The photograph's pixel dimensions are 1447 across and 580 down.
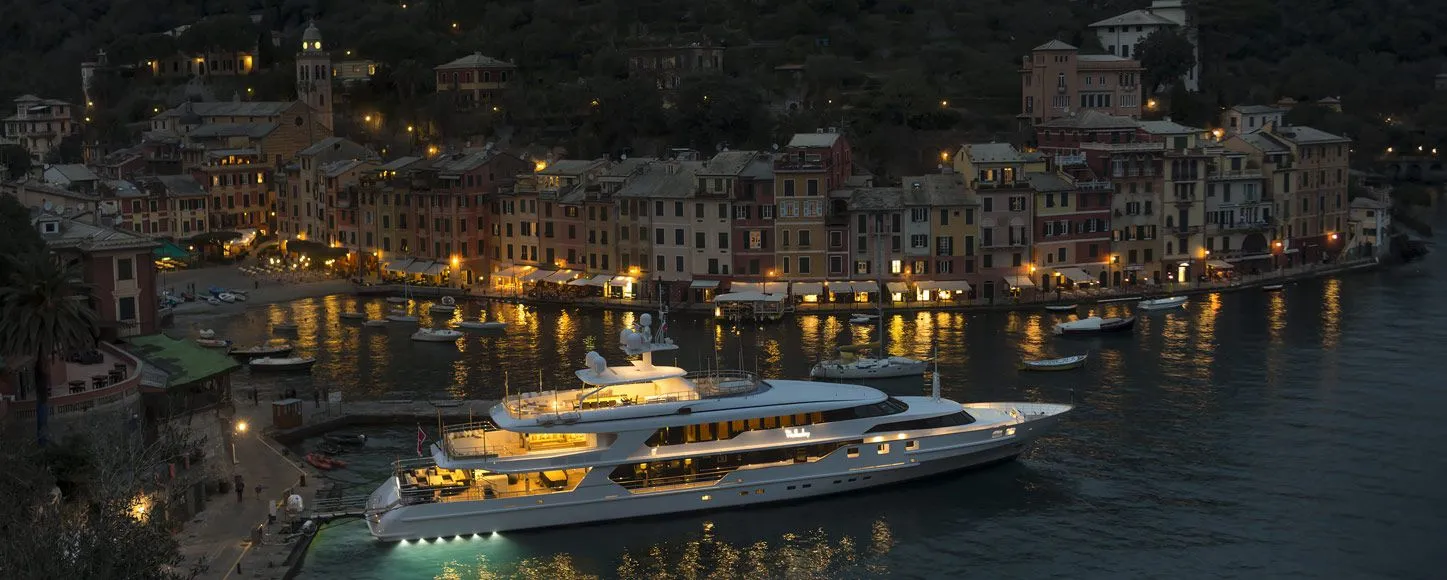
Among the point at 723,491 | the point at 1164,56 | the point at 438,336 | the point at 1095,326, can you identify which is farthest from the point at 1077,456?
the point at 1164,56

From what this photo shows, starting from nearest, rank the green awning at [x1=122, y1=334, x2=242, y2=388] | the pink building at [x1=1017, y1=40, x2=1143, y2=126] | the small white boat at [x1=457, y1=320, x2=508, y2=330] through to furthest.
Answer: the green awning at [x1=122, y1=334, x2=242, y2=388]
the small white boat at [x1=457, y1=320, x2=508, y2=330]
the pink building at [x1=1017, y1=40, x2=1143, y2=126]

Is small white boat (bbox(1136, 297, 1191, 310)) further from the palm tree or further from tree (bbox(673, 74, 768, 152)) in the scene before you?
the palm tree

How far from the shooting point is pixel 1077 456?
45.9 m

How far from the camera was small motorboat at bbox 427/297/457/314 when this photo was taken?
72875mm

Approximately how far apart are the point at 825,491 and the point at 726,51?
215 ft

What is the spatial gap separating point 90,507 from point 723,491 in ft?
47.7

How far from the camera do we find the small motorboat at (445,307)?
72.9 metres

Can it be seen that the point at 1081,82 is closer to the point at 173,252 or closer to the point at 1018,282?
the point at 1018,282

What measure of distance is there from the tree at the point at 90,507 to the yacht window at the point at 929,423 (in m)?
16.6

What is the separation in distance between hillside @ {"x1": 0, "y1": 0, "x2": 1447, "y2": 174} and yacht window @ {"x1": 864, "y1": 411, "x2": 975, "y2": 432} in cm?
4591

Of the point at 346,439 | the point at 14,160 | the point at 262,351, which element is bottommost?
the point at 346,439

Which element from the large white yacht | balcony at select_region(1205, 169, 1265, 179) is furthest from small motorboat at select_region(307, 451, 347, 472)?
balcony at select_region(1205, 169, 1265, 179)

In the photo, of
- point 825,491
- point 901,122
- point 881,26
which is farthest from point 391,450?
point 881,26

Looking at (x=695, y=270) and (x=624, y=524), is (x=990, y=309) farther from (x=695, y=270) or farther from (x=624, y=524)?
(x=624, y=524)
